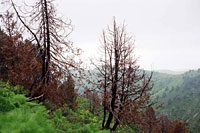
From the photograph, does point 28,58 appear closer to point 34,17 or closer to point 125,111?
point 34,17

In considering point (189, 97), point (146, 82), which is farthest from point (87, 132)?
point (189, 97)

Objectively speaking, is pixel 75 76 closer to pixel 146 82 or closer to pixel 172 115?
pixel 146 82

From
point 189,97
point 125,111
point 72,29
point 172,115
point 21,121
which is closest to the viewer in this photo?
point 21,121

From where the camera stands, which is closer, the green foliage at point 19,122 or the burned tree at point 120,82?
the green foliage at point 19,122

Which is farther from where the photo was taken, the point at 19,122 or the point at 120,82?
the point at 120,82

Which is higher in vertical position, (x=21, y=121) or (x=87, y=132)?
(x=21, y=121)

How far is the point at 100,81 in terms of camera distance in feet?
48.4

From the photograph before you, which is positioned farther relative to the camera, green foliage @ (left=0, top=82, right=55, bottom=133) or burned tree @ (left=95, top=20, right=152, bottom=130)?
burned tree @ (left=95, top=20, right=152, bottom=130)

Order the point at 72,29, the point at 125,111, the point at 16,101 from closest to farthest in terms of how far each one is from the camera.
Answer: the point at 16,101 → the point at 72,29 → the point at 125,111

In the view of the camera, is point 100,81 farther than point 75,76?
Yes

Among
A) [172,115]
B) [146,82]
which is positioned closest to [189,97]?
[172,115]

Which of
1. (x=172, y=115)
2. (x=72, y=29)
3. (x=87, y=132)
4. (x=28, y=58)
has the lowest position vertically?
(x=172, y=115)

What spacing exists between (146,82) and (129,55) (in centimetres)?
182

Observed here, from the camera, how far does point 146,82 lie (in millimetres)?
15055
